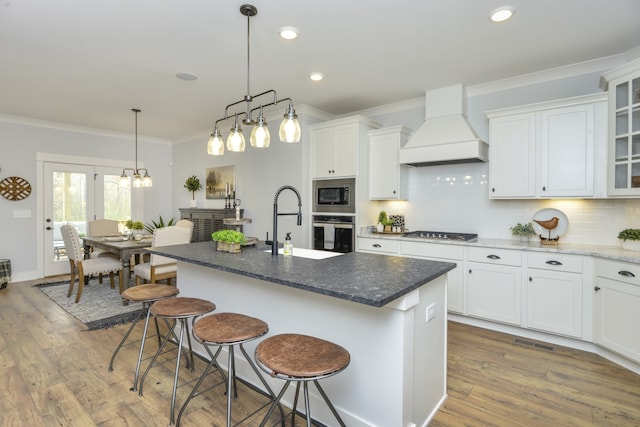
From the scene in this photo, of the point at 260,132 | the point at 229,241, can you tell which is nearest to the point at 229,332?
the point at 229,241

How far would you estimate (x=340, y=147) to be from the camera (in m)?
4.35

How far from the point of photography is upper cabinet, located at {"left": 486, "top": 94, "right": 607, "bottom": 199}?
301 cm

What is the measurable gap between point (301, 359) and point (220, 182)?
501cm

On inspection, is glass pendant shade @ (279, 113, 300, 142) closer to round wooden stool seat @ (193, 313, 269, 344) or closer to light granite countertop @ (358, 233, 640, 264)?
round wooden stool seat @ (193, 313, 269, 344)

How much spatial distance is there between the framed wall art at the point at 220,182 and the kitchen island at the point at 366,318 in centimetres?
348

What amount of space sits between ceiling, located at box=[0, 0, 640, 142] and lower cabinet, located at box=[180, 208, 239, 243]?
196 cm

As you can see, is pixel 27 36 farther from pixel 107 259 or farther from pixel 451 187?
pixel 451 187

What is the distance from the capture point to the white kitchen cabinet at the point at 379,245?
12.9 feet

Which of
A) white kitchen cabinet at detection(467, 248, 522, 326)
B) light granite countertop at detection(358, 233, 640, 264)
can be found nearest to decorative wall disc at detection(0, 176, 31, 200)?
light granite countertop at detection(358, 233, 640, 264)

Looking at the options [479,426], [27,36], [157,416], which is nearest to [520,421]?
[479,426]

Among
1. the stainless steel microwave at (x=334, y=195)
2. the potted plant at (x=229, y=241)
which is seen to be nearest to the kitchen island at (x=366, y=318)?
the potted plant at (x=229, y=241)

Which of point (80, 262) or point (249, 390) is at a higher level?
point (80, 262)

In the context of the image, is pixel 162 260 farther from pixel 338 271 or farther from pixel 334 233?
pixel 338 271

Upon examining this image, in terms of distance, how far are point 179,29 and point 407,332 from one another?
8.93ft
